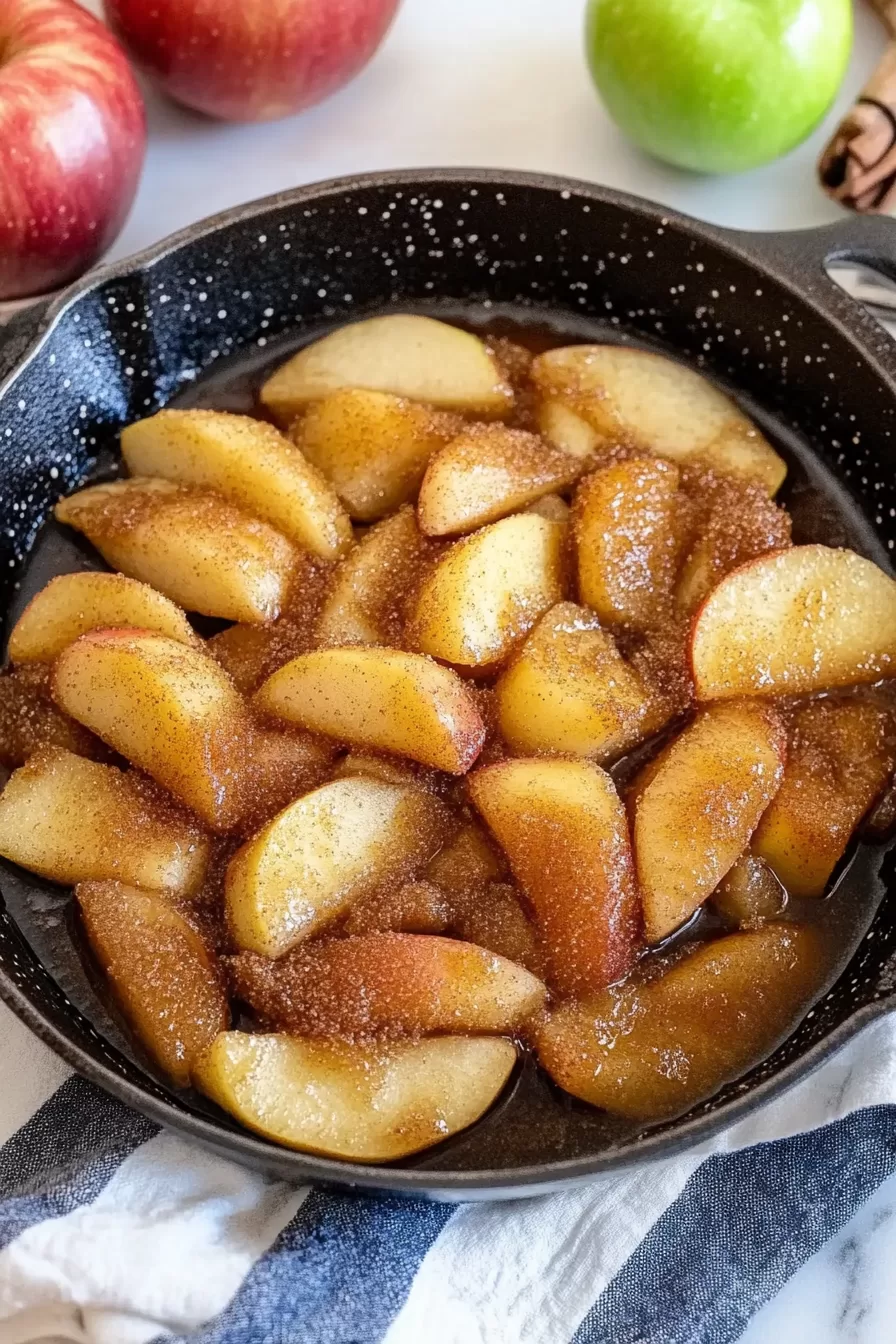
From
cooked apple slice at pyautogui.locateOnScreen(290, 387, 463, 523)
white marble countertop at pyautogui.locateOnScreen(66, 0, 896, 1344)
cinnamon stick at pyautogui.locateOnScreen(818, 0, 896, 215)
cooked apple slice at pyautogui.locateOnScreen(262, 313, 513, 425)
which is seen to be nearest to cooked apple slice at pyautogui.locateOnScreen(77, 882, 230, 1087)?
cooked apple slice at pyautogui.locateOnScreen(290, 387, 463, 523)

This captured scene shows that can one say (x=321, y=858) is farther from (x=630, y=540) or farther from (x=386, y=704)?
(x=630, y=540)

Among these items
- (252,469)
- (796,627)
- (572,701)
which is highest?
(796,627)

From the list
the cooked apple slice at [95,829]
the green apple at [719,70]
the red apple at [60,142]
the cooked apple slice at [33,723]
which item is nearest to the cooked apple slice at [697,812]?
the cooked apple slice at [95,829]

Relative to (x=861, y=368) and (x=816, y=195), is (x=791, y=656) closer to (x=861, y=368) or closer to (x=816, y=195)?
(x=861, y=368)

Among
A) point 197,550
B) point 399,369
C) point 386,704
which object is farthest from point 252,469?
point 386,704

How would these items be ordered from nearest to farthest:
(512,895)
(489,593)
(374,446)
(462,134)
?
(512,895), (489,593), (374,446), (462,134)

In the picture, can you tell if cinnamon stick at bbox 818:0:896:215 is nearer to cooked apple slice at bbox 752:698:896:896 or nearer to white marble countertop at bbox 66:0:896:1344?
white marble countertop at bbox 66:0:896:1344

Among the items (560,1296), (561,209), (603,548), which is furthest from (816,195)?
A: (560,1296)
